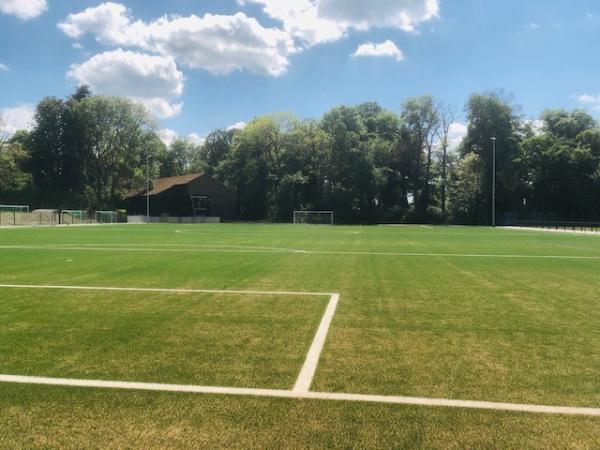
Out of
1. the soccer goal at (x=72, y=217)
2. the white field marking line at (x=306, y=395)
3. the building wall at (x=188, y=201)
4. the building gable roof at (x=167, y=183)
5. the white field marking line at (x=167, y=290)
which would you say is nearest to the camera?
the white field marking line at (x=306, y=395)

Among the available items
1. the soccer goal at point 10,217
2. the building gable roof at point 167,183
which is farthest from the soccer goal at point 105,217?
the building gable roof at point 167,183

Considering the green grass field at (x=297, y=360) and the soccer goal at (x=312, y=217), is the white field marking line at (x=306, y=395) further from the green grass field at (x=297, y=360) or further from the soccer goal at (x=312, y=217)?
the soccer goal at (x=312, y=217)

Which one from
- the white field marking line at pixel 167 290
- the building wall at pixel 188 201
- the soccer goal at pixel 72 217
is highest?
the building wall at pixel 188 201

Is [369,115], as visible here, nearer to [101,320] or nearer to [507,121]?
[507,121]

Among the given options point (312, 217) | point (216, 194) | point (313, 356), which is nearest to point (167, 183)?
point (216, 194)

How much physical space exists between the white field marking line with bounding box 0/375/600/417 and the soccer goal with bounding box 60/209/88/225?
205 feet

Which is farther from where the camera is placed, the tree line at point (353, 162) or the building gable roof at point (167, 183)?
the building gable roof at point (167, 183)

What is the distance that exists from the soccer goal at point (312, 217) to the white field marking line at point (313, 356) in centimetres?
6241

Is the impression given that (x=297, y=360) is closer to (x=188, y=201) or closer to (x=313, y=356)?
(x=313, y=356)

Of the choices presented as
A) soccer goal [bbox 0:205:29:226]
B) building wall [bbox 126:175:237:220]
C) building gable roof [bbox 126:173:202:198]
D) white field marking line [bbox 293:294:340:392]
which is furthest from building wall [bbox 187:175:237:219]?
white field marking line [bbox 293:294:340:392]

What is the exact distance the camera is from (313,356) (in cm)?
498

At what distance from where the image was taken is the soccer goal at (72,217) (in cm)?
6094

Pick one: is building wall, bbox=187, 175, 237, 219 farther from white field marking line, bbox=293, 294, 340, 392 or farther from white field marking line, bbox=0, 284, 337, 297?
white field marking line, bbox=293, 294, 340, 392

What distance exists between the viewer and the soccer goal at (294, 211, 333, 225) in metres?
69.8
